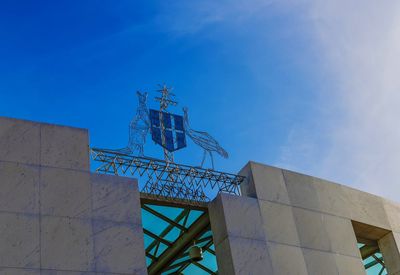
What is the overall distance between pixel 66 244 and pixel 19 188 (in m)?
1.65

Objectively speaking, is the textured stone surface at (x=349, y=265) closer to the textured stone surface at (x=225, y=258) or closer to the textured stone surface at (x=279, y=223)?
the textured stone surface at (x=279, y=223)

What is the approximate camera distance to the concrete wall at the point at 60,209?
49.6 ft

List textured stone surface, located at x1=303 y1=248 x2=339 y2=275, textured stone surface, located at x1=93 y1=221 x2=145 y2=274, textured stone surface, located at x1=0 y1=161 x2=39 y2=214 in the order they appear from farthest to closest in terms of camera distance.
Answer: textured stone surface, located at x1=303 y1=248 x2=339 y2=275
textured stone surface, located at x1=93 y1=221 x2=145 y2=274
textured stone surface, located at x1=0 y1=161 x2=39 y2=214

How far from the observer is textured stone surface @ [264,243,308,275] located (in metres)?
18.1

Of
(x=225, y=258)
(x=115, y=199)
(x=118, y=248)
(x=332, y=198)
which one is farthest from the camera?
(x=332, y=198)

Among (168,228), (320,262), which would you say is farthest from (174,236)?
(320,262)

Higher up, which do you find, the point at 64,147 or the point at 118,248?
the point at 64,147

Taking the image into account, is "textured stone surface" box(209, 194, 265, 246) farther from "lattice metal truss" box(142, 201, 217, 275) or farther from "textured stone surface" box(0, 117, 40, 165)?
"textured stone surface" box(0, 117, 40, 165)

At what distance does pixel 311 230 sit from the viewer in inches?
768

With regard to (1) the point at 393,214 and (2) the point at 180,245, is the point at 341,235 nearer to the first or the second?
(1) the point at 393,214

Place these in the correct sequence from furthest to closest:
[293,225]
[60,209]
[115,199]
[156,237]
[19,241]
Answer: [156,237], [293,225], [115,199], [60,209], [19,241]

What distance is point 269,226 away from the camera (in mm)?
18656

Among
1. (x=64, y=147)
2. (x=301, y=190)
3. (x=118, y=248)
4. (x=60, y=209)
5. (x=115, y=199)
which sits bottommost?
(x=118, y=248)

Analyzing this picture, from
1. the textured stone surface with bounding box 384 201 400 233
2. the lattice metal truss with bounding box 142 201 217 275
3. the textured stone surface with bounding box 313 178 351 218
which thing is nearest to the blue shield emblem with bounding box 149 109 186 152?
the lattice metal truss with bounding box 142 201 217 275
